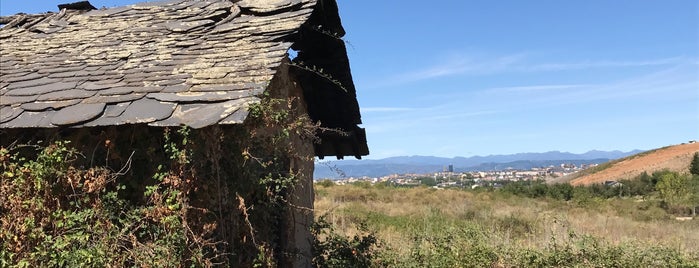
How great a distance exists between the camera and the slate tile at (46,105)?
4.45 m

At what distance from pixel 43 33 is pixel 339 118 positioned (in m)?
4.55

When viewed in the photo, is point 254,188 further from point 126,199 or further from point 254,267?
point 126,199

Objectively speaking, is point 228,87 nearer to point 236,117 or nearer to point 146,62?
point 236,117

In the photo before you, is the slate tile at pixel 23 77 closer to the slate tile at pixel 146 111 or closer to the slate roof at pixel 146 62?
the slate roof at pixel 146 62

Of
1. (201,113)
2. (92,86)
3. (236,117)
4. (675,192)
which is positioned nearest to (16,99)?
(92,86)

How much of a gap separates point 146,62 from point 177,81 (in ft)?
3.01

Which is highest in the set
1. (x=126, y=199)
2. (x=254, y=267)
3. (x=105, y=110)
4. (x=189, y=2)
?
(x=189, y=2)

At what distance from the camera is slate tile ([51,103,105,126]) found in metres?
4.08

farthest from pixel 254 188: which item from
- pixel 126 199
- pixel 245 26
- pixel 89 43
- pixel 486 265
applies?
pixel 486 265

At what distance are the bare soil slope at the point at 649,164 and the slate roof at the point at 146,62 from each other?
4719 centimetres

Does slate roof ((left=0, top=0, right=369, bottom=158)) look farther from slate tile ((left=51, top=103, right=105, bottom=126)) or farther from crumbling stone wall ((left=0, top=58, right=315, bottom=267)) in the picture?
crumbling stone wall ((left=0, top=58, right=315, bottom=267))

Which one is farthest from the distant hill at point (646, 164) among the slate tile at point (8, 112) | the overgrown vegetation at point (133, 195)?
the slate tile at point (8, 112)

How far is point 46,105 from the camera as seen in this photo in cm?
449

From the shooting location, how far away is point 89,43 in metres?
6.24
